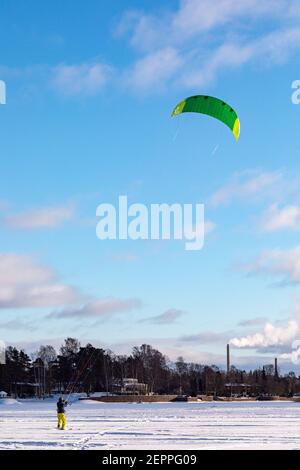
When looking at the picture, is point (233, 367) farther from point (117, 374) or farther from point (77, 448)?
point (77, 448)

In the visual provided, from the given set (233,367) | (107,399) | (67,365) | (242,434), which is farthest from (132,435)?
(233,367)

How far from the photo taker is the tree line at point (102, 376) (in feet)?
305

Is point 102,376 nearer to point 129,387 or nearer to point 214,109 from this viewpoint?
point 129,387

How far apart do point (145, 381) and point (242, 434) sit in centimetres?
8410

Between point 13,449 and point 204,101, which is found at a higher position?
point 204,101

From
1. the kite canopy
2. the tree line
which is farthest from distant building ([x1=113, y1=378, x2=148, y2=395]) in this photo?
the kite canopy

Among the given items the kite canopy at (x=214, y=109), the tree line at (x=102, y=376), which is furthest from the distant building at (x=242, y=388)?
the kite canopy at (x=214, y=109)

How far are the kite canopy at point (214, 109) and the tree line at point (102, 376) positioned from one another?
6896cm

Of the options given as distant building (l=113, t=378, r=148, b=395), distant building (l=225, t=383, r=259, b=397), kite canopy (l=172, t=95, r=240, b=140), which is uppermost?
kite canopy (l=172, t=95, r=240, b=140)

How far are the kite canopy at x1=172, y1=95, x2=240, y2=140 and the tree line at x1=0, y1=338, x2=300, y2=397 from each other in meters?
69.0

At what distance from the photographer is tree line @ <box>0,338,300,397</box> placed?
93.1 metres

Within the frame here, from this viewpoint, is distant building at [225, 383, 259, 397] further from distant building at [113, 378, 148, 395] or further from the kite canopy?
the kite canopy

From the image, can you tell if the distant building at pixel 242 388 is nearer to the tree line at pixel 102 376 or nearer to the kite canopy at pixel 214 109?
the tree line at pixel 102 376

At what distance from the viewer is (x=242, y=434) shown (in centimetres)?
1869
